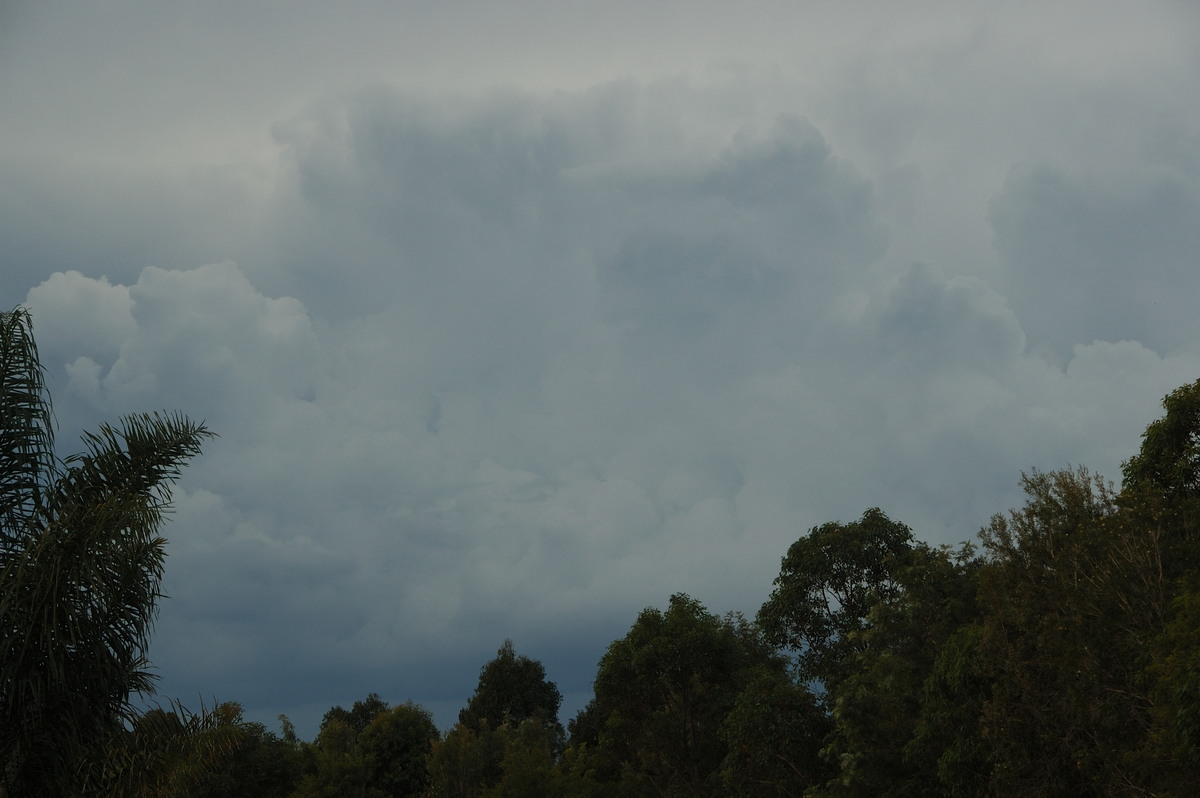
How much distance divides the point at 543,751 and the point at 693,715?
862cm

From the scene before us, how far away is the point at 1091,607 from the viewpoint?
21453mm

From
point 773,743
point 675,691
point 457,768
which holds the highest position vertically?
point 675,691

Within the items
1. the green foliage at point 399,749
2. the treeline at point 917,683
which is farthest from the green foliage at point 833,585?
the green foliage at point 399,749

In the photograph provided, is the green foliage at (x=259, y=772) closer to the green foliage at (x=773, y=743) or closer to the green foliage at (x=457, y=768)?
the green foliage at (x=457, y=768)

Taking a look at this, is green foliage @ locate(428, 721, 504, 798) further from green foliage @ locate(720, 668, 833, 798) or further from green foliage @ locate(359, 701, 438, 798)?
green foliage @ locate(720, 668, 833, 798)

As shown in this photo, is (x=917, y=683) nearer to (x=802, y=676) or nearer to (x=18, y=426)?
(x=802, y=676)

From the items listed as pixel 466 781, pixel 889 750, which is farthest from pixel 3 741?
pixel 466 781

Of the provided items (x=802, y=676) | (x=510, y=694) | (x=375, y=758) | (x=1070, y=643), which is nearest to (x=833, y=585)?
(x=802, y=676)

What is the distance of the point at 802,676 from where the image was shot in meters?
39.9

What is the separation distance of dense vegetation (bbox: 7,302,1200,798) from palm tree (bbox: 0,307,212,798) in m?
0.03

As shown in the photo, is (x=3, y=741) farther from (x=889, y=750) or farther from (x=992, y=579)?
(x=889, y=750)

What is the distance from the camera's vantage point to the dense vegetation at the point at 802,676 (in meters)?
9.80

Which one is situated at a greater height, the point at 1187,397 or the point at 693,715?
the point at 1187,397

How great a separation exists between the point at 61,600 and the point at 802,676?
1361 inches
